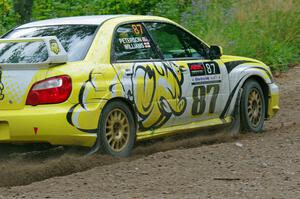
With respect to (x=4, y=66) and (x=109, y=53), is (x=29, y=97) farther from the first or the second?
(x=109, y=53)

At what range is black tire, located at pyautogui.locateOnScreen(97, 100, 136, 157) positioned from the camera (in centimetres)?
778

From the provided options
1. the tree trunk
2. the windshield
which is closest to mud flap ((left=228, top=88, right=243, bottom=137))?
the windshield

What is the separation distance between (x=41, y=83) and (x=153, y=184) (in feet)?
5.30

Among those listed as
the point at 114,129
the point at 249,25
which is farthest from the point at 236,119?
the point at 249,25

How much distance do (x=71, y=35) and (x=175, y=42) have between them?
4.97ft

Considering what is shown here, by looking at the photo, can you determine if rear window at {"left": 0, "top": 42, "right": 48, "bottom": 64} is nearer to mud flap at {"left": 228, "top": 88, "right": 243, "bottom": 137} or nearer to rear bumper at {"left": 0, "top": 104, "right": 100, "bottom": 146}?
rear bumper at {"left": 0, "top": 104, "right": 100, "bottom": 146}

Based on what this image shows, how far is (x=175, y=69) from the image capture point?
8789 millimetres

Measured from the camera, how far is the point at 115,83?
7938 millimetres

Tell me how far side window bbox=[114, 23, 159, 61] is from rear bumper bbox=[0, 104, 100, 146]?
1.00m

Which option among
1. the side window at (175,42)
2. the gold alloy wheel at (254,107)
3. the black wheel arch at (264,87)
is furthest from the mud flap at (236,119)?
the side window at (175,42)

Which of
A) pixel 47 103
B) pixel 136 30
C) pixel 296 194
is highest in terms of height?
pixel 136 30

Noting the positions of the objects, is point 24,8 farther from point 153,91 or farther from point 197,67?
point 153,91

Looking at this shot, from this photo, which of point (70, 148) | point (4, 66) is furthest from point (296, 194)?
point (4, 66)

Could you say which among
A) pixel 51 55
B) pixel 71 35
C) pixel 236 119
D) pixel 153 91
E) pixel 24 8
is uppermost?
pixel 24 8
